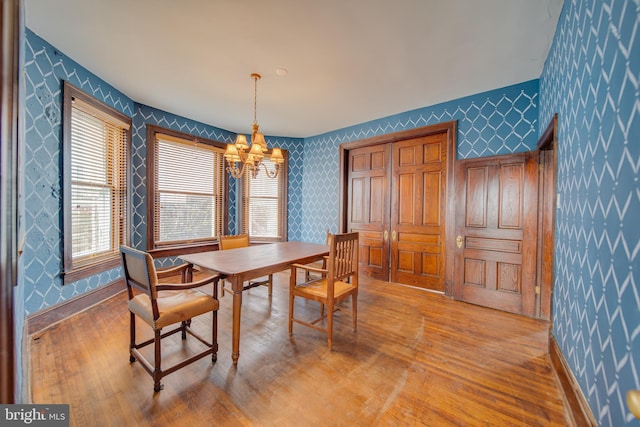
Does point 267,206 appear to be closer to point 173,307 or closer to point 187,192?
point 187,192

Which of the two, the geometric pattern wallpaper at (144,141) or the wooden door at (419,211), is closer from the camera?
the wooden door at (419,211)

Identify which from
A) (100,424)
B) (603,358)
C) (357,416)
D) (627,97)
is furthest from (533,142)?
(100,424)

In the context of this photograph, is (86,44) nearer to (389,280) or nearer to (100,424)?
(100,424)

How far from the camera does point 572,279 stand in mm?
1649

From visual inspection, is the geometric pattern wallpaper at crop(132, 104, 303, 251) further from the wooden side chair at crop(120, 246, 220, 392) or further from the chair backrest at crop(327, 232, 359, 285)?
the chair backrest at crop(327, 232, 359, 285)

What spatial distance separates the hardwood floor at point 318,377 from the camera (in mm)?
1527

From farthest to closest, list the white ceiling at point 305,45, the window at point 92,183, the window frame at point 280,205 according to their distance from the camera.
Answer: the window frame at point 280,205
the window at point 92,183
the white ceiling at point 305,45

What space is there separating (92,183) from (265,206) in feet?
9.31

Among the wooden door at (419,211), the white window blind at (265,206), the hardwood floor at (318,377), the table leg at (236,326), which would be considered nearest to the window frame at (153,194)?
the white window blind at (265,206)

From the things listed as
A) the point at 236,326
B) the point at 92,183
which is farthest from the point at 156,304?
the point at 92,183

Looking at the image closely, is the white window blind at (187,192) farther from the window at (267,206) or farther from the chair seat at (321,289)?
the chair seat at (321,289)

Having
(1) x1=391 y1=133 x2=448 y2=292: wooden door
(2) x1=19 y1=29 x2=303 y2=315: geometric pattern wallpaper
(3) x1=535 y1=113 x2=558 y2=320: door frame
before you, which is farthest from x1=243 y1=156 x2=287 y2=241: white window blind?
(3) x1=535 y1=113 x2=558 y2=320: door frame

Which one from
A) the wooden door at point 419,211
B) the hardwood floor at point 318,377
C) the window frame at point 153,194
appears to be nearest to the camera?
the hardwood floor at point 318,377

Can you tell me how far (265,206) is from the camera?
5410 millimetres
